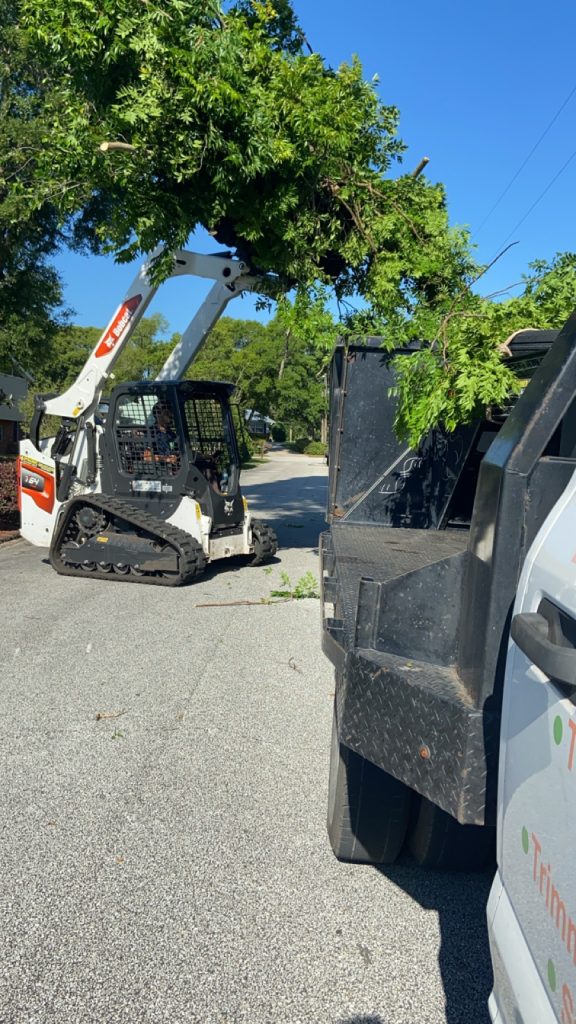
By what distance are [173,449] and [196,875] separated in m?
7.04

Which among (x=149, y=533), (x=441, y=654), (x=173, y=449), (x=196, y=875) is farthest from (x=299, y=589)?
(x=441, y=654)

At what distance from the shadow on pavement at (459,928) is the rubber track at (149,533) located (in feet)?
19.5

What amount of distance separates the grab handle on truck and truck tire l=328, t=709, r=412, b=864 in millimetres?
1471

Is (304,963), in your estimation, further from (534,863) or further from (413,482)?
(413,482)

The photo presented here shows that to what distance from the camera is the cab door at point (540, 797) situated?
1.42m

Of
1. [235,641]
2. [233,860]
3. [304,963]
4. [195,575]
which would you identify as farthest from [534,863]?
[195,575]

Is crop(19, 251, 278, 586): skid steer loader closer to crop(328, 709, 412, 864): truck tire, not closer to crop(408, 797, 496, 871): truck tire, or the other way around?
crop(328, 709, 412, 864): truck tire

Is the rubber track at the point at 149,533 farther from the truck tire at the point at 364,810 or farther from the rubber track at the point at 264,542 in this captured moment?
the truck tire at the point at 364,810

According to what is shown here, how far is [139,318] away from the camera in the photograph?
1004 centimetres

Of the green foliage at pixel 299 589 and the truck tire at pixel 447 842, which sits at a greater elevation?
the truck tire at pixel 447 842

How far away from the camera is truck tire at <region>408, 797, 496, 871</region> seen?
10.3ft

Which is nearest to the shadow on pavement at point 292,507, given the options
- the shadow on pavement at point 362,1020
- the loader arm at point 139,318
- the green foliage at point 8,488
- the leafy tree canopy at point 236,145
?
the loader arm at point 139,318

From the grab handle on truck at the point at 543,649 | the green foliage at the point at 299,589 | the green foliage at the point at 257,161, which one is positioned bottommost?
the green foliage at the point at 299,589

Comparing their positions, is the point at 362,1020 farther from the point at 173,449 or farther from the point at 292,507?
the point at 292,507
